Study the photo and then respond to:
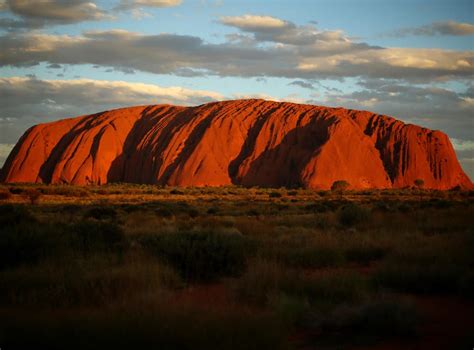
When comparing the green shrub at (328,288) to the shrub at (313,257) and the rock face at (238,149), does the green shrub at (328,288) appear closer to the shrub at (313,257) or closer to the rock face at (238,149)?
the shrub at (313,257)

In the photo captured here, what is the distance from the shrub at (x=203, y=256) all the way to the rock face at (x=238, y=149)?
50.9 m

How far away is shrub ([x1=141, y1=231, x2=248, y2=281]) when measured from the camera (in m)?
7.95

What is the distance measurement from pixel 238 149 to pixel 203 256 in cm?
5842

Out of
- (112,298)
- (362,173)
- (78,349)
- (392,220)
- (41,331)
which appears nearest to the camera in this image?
(78,349)

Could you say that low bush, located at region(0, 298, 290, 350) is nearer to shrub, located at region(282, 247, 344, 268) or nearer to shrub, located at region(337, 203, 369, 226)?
shrub, located at region(282, 247, 344, 268)

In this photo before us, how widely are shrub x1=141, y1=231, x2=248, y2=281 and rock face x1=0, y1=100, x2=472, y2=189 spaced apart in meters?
50.9

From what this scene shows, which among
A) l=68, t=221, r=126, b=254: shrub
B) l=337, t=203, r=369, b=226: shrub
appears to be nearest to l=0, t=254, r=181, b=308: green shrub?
l=68, t=221, r=126, b=254: shrub

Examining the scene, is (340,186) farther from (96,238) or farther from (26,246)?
(26,246)

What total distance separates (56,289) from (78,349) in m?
2.11

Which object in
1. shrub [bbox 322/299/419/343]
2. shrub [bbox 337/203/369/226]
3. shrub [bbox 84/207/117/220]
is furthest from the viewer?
shrub [bbox 84/207/117/220]

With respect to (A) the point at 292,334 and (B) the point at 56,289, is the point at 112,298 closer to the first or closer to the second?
(B) the point at 56,289

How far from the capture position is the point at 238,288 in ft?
20.9

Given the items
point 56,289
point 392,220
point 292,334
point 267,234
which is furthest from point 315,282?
point 392,220

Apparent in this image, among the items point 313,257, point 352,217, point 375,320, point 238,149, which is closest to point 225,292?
point 375,320
